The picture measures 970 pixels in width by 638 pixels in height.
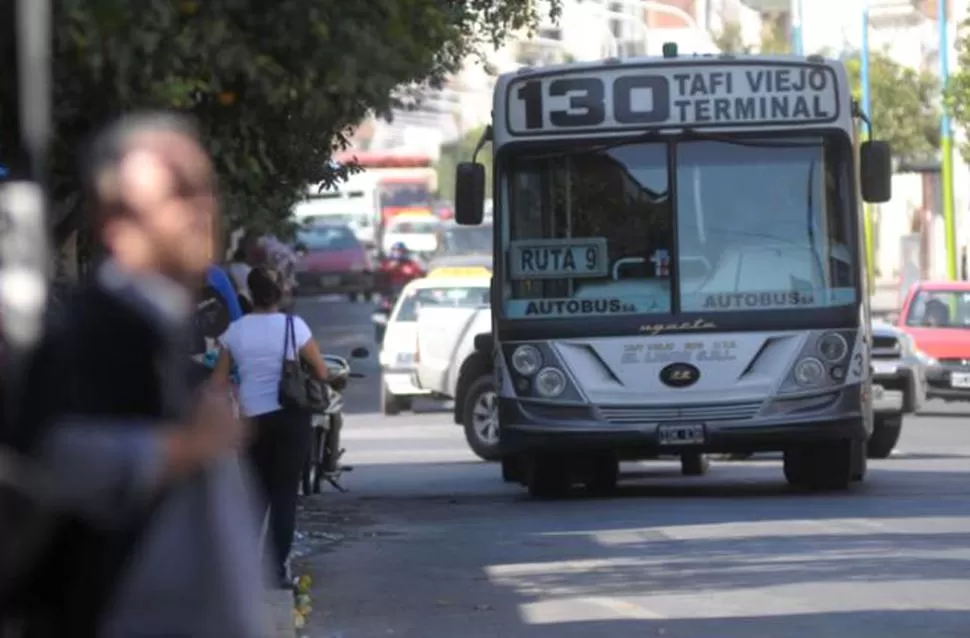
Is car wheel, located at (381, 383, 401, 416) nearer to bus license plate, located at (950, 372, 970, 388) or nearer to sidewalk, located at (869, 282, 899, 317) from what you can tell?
bus license plate, located at (950, 372, 970, 388)

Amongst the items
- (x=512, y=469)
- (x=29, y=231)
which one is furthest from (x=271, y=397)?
(x=512, y=469)

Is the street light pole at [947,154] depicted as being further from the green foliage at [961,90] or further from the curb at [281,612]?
the curb at [281,612]

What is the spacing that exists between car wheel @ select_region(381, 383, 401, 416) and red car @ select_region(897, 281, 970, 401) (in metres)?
6.29

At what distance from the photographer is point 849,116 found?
60.9 feet

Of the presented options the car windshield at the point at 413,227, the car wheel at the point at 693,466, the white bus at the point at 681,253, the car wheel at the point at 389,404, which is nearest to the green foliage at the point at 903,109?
the car wheel at the point at 389,404

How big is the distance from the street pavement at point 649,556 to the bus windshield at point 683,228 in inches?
56.6

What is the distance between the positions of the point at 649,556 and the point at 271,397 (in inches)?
122

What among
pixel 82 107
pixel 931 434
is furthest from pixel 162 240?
pixel 931 434

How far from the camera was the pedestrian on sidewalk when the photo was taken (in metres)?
4.21

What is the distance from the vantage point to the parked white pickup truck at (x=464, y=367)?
2452cm

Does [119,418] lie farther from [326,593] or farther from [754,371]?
[754,371]

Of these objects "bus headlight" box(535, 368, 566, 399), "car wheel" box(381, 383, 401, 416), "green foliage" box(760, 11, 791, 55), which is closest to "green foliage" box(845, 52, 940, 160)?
"green foliage" box(760, 11, 791, 55)

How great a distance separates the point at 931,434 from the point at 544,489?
927cm

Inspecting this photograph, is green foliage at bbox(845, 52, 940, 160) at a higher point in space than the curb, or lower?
higher
